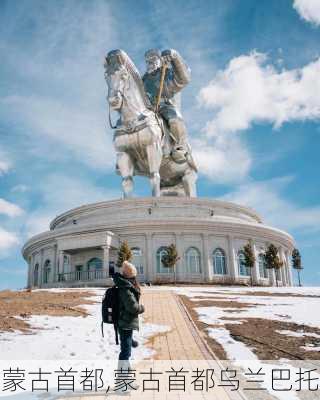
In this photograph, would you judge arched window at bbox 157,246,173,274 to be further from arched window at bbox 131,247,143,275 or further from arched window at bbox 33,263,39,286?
arched window at bbox 33,263,39,286

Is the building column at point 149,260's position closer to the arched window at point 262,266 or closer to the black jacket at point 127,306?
the arched window at point 262,266

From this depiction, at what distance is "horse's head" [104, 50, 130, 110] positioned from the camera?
4159 cm

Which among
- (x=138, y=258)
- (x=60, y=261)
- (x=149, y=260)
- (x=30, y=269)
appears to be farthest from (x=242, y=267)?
(x=30, y=269)

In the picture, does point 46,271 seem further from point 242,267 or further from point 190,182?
point 190,182

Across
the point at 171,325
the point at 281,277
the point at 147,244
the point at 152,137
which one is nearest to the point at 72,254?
the point at 147,244

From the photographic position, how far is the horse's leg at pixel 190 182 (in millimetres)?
50344

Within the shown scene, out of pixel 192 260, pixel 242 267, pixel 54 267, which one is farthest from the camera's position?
pixel 242 267

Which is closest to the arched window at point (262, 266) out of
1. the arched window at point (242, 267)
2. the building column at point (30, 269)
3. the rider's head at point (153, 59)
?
the arched window at point (242, 267)

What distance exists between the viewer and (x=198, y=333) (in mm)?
10578

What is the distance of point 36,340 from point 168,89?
45.4 metres

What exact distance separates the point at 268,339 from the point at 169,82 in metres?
44.7

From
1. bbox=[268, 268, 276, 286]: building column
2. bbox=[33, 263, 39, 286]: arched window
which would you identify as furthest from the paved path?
bbox=[33, 263, 39, 286]: arched window

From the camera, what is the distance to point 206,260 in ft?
122

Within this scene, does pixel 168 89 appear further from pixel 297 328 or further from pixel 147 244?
pixel 297 328
